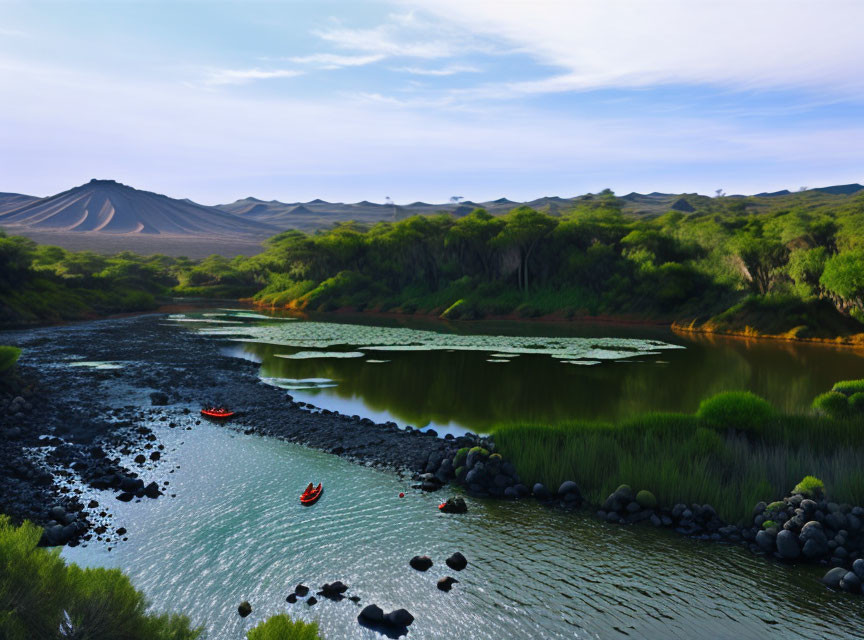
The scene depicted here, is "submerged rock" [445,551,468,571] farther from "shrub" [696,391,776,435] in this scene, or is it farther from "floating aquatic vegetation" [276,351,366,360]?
"floating aquatic vegetation" [276,351,366,360]

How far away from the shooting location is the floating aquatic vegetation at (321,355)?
111 ft

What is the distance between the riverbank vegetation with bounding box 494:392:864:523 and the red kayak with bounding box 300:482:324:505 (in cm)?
425

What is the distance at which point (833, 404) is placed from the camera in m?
14.8

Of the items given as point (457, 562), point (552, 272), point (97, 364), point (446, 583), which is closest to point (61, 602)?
point (446, 583)

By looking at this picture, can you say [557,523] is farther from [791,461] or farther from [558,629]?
[791,461]

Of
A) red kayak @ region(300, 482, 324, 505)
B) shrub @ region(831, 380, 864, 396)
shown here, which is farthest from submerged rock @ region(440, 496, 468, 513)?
shrub @ region(831, 380, 864, 396)

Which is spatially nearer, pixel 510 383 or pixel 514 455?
pixel 514 455

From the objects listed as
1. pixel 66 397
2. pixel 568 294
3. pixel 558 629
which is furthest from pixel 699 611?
pixel 568 294

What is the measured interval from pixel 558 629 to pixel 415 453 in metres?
7.37

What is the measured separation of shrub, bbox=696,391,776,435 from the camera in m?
13.7

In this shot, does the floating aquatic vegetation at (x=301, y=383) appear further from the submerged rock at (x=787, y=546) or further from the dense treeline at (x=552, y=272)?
the dense treeline at (x=552, y=272)

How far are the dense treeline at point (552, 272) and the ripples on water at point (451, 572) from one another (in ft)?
137

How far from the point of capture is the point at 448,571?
8.88 meters

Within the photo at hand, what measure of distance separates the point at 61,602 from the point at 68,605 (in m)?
0.07
